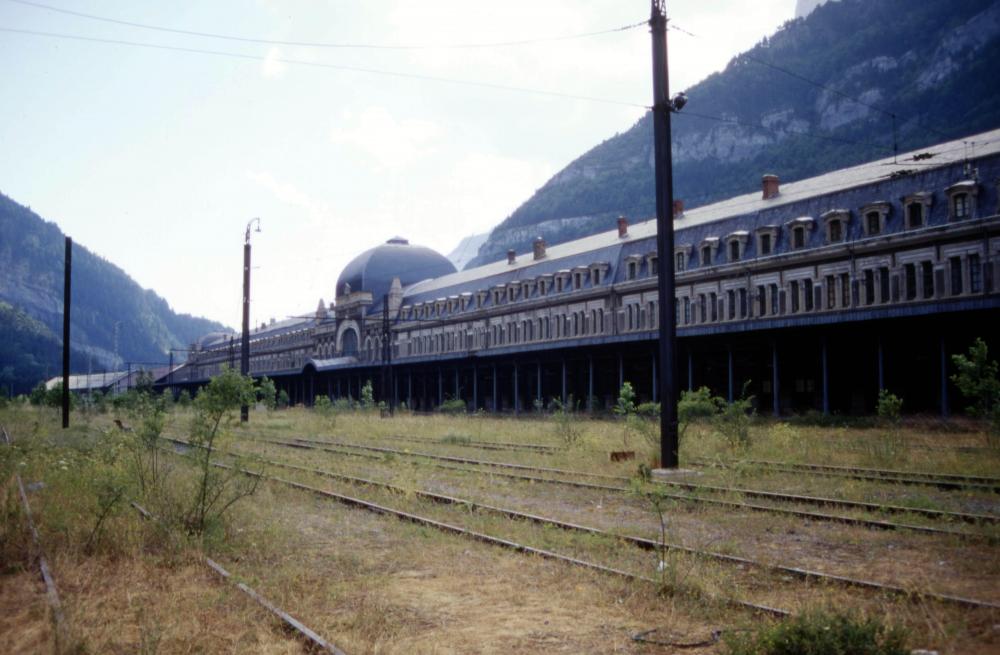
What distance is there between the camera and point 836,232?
123 feet

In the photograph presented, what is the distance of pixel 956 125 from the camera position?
89750mm

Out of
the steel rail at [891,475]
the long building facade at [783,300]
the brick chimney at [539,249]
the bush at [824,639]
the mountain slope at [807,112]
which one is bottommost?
the steel rail at [891,475]

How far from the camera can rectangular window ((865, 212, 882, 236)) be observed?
35469mm

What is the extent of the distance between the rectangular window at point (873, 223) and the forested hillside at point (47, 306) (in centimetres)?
11985

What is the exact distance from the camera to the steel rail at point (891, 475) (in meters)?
12.6

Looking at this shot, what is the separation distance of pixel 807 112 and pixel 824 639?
131639 mm

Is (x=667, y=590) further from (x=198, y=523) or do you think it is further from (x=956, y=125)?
(x=956, y=125)

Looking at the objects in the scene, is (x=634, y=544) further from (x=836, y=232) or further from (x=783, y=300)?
(x=783, y=300)

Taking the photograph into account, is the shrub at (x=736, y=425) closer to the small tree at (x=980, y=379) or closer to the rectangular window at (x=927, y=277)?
the small tree at (x=980, y=379)

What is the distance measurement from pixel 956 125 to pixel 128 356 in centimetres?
17402

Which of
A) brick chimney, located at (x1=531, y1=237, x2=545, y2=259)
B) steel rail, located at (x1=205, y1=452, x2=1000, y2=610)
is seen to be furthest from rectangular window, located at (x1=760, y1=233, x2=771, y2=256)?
steel rail, located at (x1=205, y1=452, x2=1000, y2=610)

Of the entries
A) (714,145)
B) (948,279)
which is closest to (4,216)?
(714,145)

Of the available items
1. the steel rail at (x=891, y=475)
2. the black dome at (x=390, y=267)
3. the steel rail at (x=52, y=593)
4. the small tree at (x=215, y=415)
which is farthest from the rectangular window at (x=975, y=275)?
the black dome at (x=390, y=267)

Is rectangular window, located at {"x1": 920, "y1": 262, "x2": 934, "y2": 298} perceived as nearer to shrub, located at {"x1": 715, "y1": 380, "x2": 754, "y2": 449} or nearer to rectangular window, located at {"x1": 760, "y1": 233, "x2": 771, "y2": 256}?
rectangular window, located at {"x1": 760, "y1": 233, "x2": 771, "y2": 256}
